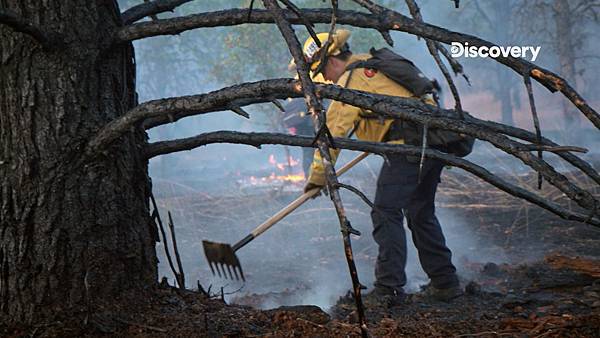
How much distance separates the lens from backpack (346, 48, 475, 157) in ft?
14.0

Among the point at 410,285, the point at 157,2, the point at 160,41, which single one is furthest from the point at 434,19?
the point at 157,2

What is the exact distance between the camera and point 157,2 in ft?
8.17

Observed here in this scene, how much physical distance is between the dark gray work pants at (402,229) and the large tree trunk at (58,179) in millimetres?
2610

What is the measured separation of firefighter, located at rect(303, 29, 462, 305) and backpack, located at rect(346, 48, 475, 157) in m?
0.05

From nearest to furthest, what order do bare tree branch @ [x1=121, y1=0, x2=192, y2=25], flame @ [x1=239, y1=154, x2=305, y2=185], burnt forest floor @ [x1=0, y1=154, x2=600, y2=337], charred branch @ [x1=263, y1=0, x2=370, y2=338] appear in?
charred branch @ [x1=263, y1=0, x2=370, y2=338] < burnt forest floor @ [x1=0, y1=154, x2=600, y2=337] < bare tree branch @ [x1=121, y1=0, x2=192, y2=25] < flame @ [x1=239, y1=154, x2=305, y2=185]

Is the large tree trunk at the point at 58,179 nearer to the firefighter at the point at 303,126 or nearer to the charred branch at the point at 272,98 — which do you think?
the charred branch at the point at 272,98

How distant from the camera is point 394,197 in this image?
4398 millimetres

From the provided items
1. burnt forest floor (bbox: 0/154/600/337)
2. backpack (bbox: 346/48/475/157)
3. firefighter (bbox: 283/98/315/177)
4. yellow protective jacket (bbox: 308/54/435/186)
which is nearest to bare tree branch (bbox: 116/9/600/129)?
burnt forest floor (bbox: 0/154/600/337)

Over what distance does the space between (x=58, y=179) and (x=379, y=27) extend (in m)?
1.38

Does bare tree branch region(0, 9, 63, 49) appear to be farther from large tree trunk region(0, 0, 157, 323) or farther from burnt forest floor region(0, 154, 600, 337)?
burnt forest floor region(0, 154, 600, 337)

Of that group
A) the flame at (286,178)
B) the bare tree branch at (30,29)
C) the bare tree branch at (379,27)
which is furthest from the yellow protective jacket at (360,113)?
the flame at (286,178)

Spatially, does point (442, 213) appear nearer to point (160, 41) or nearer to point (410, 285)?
point (410, 285)

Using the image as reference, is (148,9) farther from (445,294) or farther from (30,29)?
(445,294)

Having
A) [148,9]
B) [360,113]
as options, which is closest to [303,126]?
[360,113]
